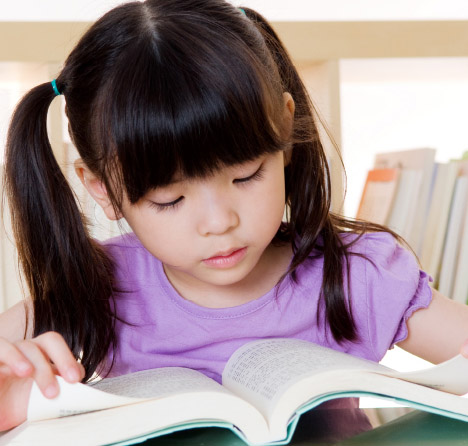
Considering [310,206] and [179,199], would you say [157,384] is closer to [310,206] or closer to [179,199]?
[179,199]

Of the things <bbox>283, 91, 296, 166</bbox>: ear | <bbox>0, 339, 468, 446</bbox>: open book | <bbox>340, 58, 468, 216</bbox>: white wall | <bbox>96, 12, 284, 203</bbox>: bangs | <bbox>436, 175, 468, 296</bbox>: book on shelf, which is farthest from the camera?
<bbox>340, 58, 468, 216</bbox>: white wall

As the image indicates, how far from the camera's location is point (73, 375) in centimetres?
58

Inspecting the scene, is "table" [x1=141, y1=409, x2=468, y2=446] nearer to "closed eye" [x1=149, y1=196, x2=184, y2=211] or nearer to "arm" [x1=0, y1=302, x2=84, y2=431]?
"arm" [x1=0, y1=302, x2=84, y2=431]

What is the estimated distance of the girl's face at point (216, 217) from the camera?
0.72m

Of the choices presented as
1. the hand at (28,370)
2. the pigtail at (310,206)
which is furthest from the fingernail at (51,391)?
the pigtail at (310,206)

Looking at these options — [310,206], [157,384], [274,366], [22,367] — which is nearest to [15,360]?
[22,367]

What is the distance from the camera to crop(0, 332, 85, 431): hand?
0.58m

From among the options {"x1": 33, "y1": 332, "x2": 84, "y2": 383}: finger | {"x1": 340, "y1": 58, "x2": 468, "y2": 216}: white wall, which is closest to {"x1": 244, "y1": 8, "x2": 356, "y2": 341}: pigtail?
{"x1": 33, "y1": 332, "x2": 84, "y2": 383}: finger

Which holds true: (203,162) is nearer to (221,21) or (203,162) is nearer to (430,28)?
(221,21)

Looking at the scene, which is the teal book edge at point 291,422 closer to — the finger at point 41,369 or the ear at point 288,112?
the finger at point 41,369

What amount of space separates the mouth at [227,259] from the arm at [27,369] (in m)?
0.20

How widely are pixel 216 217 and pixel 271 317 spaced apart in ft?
0.83

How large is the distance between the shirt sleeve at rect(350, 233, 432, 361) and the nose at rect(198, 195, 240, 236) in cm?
26

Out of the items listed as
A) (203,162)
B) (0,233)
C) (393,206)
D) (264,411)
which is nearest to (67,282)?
(203,162)
